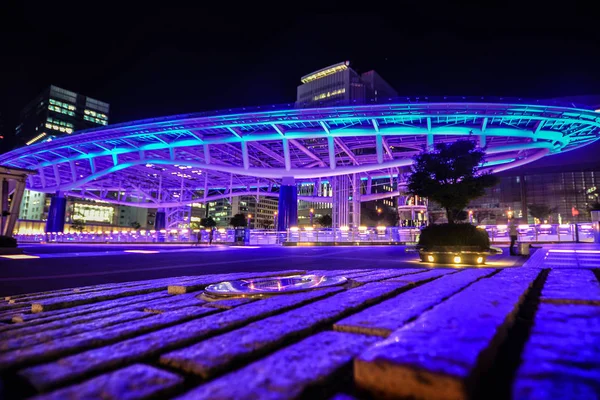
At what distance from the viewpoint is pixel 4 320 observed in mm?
2510

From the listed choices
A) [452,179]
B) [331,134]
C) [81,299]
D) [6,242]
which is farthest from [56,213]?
[81,299]

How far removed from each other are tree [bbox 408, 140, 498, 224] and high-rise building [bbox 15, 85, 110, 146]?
133 m

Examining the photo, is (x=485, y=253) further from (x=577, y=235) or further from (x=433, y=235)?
(x=577, y=235)

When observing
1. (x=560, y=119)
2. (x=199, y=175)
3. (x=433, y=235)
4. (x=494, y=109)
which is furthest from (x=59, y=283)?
(x=199, y=175)

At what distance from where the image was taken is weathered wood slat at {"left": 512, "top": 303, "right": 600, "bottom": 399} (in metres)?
0.95

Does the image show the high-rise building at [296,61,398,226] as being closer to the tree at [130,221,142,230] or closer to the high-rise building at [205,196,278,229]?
the high-rise building at [205,196,278,229]

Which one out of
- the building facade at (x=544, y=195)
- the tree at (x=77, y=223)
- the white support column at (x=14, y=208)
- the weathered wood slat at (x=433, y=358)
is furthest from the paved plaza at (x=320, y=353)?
the tree at (x=77, y=223)

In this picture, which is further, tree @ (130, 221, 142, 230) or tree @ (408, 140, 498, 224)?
tree @ (130, 221, 142, 230)

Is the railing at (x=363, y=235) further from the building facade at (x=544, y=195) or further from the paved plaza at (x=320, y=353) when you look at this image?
the building facade at (x=544, y=195)

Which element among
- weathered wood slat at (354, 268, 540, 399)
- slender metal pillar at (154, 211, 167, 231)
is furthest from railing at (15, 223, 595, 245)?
slender metal pillar at (154, 211, 167, 231)

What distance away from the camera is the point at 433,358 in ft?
3.47

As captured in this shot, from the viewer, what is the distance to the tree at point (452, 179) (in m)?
11.5

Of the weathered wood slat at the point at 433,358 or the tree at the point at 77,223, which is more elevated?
the tree at the point at 77,223

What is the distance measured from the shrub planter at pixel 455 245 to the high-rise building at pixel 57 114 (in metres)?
135
